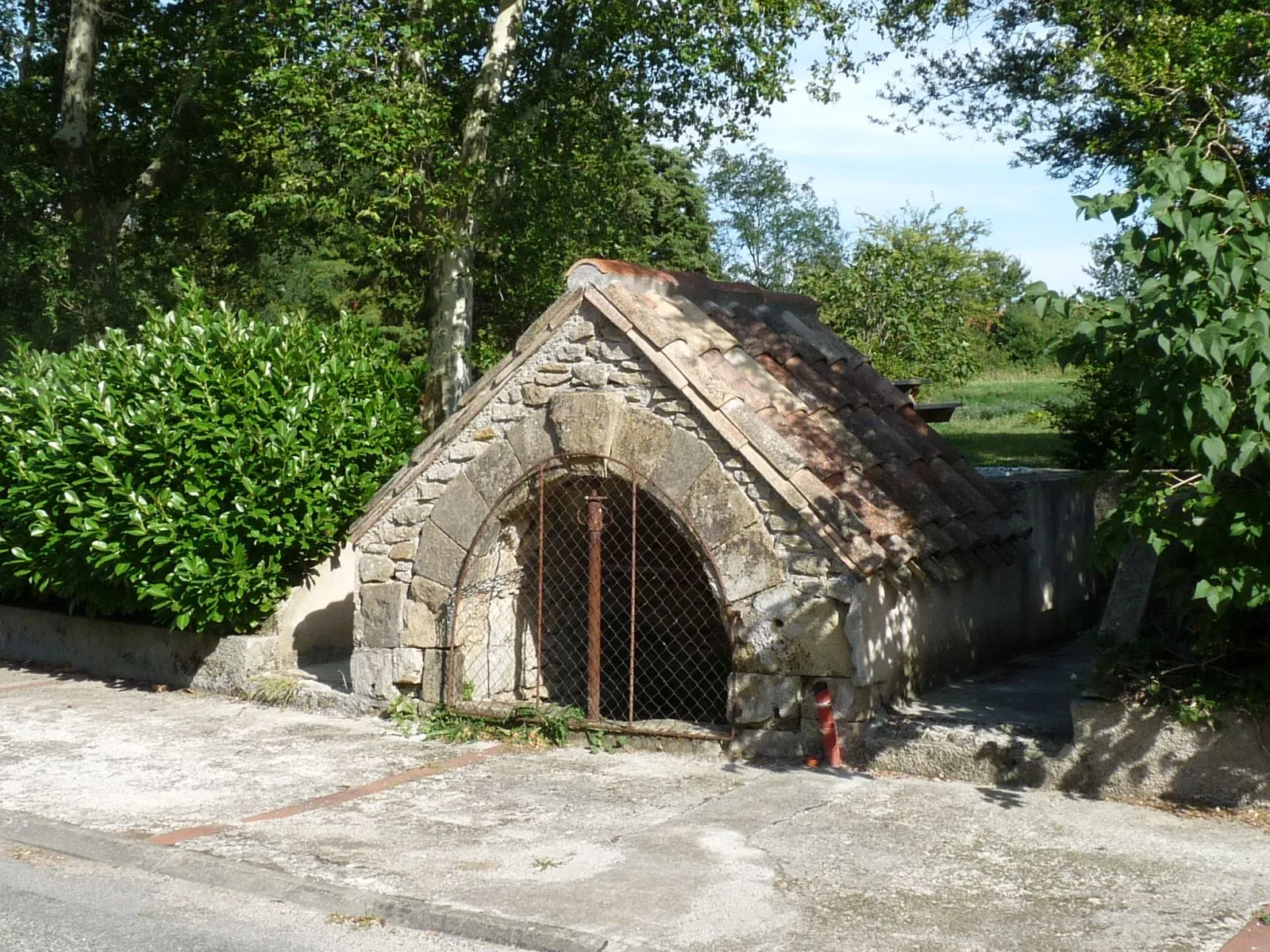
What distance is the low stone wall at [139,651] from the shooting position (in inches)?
392

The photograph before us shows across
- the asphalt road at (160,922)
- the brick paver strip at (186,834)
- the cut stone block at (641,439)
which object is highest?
the cut stone block at (641,439)

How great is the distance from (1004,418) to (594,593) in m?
22.8

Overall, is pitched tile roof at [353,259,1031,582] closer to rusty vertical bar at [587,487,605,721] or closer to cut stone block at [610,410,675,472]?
cut stone block at [610,410,675,472]

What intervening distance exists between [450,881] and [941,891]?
81.7 inches

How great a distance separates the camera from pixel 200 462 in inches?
371

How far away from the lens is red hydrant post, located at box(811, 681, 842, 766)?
24.1ft

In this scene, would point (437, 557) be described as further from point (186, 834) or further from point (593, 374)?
point (186, 834)

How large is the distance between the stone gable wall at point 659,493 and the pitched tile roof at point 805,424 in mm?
116

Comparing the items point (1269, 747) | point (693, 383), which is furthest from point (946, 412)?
point (1269, 747)

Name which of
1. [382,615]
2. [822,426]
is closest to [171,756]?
[382,615]

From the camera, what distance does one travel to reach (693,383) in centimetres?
770

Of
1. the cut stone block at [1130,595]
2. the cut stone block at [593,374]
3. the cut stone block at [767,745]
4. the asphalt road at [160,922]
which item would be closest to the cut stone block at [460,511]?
the cut stone block at [593,374]

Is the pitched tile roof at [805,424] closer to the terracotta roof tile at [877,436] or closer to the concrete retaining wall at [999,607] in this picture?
the terracotta roof tile at [877,436]

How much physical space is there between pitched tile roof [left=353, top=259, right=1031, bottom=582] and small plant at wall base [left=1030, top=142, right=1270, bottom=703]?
5.67ft
